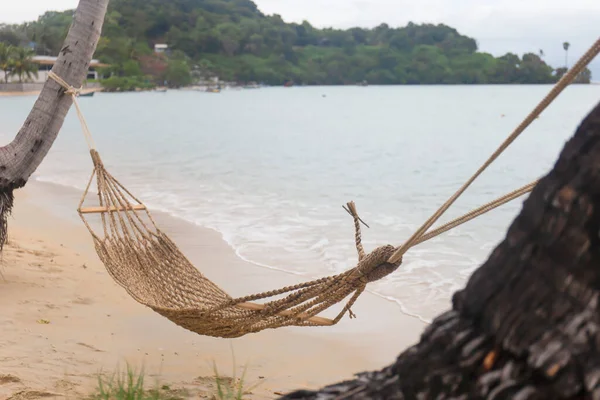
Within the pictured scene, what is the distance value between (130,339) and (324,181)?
8231 mm

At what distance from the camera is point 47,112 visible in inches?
123

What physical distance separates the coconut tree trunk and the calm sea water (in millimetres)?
1972

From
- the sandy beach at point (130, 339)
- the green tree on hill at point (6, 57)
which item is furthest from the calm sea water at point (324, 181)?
the green tree on hill at point (6, 57)

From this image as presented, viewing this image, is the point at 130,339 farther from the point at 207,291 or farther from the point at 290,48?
the point at 290,48

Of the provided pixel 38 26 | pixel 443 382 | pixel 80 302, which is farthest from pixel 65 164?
pixel 38 26

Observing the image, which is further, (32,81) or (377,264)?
(32,81)

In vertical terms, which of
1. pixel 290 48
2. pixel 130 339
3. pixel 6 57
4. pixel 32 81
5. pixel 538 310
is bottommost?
pixel 130 339

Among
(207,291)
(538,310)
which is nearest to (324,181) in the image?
(207,291)

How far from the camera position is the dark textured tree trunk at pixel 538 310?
0.77 metres

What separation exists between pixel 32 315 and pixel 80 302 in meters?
0.38

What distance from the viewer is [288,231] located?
6121 mm

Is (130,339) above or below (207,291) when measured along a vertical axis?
below

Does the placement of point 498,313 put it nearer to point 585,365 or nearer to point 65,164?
point 585,365

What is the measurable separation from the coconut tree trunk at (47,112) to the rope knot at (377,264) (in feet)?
5.57
